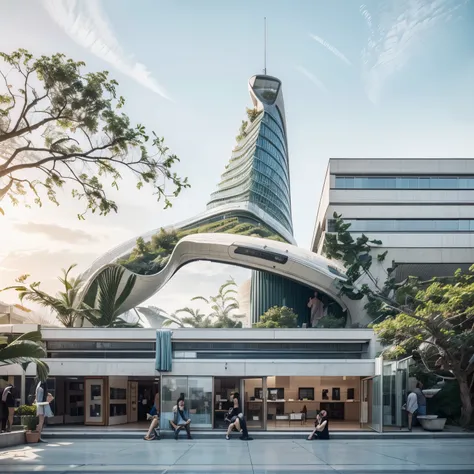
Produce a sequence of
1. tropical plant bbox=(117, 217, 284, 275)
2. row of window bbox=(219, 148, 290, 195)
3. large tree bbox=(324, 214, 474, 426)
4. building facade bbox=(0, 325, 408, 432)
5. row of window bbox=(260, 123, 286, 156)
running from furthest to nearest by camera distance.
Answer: row of window bbox=(260, 123, 286, 156), row of window bbox=(219, 148, 290, 195), tropical plant bbox=(117, 217, 284, 275), building facade bbox=(0, 325, 408, 432), large tree bbox=(324, 214, 474, 426)

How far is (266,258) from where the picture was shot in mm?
46094

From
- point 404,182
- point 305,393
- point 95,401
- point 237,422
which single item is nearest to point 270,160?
point 404,182

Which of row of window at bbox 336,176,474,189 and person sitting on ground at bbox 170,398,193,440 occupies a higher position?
row of window at bbox 336,176,474,189

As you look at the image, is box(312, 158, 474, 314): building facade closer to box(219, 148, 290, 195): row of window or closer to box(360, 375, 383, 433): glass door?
box(360, 375, 383, 433): glass door

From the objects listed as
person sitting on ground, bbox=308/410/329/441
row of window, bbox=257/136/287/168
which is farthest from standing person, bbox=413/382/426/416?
row of window, bbox=257/136/287/168

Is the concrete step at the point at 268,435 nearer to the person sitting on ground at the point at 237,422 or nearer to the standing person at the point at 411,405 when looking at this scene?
the standing person at the point at 411,405

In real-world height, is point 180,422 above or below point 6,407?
below

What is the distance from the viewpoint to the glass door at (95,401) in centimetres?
2839

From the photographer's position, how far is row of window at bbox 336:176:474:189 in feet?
161

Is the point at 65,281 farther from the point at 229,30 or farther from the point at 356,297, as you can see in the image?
the point at 229,30

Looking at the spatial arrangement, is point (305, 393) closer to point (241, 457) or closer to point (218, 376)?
point (218, 376)

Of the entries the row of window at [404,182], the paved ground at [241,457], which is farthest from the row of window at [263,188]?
the paved ground at [241,457]

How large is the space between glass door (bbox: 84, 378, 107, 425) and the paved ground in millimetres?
6890

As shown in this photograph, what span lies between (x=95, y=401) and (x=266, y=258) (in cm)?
1988
